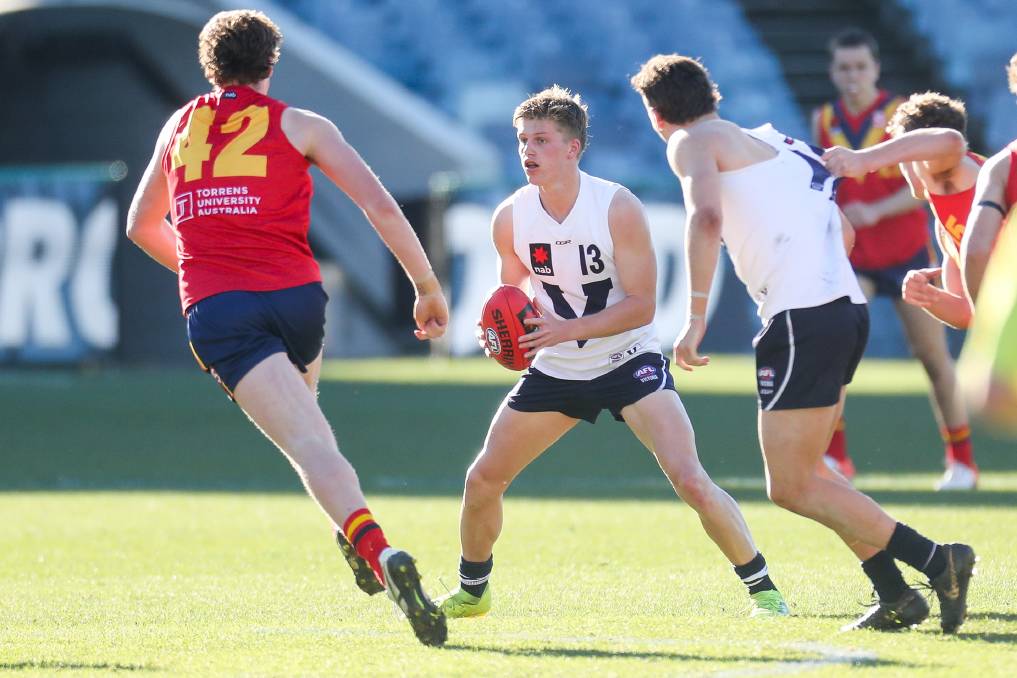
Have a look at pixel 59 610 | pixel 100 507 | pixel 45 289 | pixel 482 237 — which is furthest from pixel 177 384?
pixel 59 610

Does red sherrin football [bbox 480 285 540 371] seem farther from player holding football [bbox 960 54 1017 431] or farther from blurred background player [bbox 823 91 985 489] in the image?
player holding football [bbox 960 54 1017 431]

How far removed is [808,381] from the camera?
227 inches

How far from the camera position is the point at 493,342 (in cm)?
618

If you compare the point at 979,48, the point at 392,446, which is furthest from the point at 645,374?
the point at 979,48

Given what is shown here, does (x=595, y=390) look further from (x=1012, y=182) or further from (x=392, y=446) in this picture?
(x=392, y=446)

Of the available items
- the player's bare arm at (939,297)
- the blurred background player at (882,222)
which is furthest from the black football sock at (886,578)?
the blurred background player at (882,222)

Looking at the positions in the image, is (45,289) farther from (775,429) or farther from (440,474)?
(775,429)

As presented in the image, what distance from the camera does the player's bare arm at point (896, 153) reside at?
5609mm

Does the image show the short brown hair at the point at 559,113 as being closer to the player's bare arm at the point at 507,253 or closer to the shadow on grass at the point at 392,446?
the player's bare arm at the point at 507,253

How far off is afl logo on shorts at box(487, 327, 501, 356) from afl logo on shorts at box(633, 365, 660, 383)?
531mm

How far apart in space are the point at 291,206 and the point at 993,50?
80.2 ft

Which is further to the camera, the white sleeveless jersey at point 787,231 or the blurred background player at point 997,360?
the white sleeveless jersey at point 787,231

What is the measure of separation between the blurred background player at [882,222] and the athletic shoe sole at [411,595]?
5530 millimetres

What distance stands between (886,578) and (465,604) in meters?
1.60
